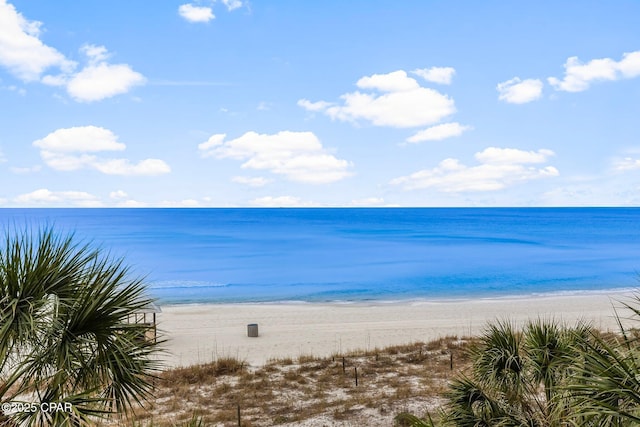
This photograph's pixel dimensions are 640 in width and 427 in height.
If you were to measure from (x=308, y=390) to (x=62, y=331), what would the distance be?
800cm

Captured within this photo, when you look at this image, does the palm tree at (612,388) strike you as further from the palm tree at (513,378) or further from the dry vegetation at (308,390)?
the dry vegetation at (308,390)

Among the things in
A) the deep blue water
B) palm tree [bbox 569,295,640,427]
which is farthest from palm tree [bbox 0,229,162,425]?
the deep blue water

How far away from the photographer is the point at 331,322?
2273 centimetres

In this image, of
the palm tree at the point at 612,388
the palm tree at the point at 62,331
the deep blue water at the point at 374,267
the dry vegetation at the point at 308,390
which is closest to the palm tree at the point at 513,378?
the palm tree at the point at 612,388

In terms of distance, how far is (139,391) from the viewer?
451cm

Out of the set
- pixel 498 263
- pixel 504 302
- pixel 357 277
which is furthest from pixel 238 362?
pixel 498 263

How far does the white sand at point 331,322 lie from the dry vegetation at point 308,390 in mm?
1942

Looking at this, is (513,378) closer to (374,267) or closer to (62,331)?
(62,331)

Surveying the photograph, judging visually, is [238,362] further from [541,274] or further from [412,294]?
[541,274]

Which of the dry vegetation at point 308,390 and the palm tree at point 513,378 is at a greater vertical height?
the palm tree at point 513,378

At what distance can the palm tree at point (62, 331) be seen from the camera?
12.4 feet

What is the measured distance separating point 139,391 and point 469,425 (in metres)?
3.60

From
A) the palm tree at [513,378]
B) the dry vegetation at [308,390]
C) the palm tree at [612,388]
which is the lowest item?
the dry vegetation at [308,390]

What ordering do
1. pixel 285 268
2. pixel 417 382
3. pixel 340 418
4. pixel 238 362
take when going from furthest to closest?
pixel 285 268
pixel 238 362
pixel 417 382
pixel 340 418
